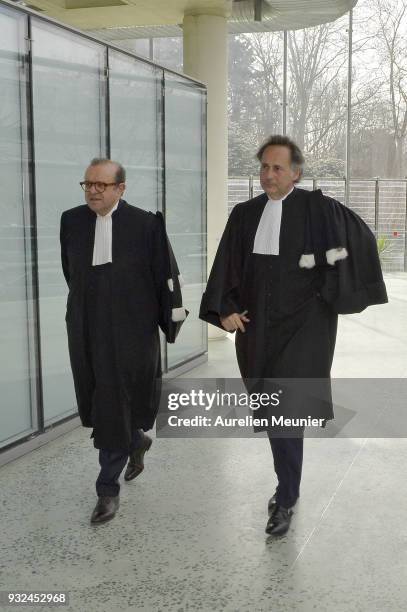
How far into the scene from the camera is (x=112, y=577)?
2.99 metres

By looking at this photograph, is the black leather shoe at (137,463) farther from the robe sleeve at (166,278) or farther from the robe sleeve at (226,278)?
the robe sleeve at (226,278)

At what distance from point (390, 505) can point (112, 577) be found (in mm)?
1472

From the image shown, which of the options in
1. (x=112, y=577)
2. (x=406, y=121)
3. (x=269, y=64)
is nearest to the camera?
(x=112, y=577)

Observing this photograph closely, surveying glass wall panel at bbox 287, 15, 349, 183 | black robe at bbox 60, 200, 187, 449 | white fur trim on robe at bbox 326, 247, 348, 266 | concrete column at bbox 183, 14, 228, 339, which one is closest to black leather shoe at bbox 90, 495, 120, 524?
black robe at bbox 60, 200, 187, 449

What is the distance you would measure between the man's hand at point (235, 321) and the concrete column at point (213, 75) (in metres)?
4.88

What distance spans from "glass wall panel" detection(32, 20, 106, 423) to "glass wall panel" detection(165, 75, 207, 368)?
1356 millimetres

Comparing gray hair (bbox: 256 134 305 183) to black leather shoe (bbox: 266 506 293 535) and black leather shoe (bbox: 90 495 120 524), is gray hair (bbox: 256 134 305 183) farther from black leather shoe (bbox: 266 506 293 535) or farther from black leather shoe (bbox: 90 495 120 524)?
black leather shoe (bbox: 90 495 120 524)

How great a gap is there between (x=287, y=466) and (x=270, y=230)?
1.07 meters

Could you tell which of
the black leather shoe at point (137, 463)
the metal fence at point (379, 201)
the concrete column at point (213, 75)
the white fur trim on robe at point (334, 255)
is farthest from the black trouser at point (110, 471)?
the metal fence at point (379, 201)

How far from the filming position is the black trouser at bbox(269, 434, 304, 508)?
11.3 ft

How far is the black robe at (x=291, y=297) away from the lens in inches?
136

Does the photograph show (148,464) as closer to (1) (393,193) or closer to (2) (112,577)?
(2) (112,577)

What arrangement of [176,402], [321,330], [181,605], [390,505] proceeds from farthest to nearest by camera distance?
[176,402]
[390,505]
[321,330]
[181,605]

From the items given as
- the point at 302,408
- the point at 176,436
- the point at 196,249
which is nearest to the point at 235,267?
the point at 302,408
